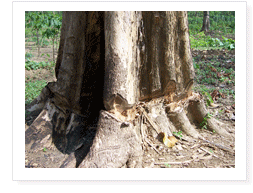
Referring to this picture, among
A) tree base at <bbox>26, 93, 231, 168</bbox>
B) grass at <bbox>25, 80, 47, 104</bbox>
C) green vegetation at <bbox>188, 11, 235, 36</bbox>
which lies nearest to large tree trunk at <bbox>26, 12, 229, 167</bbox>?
tree base at <bbox>26, 93, 231, 168</bbox>

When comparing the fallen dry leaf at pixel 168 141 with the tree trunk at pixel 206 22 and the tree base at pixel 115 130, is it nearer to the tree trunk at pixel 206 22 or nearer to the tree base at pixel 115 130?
the tree base at pixel 115 130

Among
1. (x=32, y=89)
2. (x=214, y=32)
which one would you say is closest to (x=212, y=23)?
(x=214, y=32)

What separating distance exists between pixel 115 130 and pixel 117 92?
0.38m

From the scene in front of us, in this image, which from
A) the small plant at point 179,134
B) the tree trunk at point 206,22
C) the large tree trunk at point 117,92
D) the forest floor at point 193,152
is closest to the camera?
the large tree trunk at point 117,92

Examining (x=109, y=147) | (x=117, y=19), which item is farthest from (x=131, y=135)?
(x=117, y=19)

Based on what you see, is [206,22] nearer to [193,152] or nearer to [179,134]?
[179,134]

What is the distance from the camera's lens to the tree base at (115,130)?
8.58 ft

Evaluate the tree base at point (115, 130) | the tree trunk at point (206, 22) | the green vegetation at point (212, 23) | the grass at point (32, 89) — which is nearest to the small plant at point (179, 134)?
the tree base at point (115, 130)

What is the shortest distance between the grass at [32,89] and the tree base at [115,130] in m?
1.20

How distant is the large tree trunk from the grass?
1.10 m

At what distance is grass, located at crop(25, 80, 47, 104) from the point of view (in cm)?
430

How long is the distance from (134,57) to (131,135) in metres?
0.81
